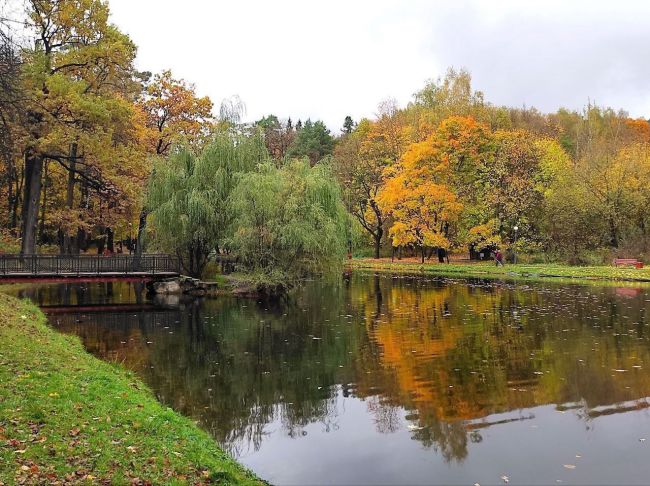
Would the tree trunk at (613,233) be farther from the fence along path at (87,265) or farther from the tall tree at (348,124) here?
the tall tree at (348,124)

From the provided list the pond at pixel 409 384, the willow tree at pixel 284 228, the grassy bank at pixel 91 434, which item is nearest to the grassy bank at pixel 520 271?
the pond at pixel 409 384

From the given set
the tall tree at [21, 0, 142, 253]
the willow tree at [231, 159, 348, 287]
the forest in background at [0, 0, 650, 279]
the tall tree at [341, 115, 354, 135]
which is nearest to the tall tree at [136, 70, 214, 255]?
the forest in background at [0, 0, 650, 279]

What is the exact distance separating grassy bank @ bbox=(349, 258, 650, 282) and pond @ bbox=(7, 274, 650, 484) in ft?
37.3

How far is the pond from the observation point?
7715mm

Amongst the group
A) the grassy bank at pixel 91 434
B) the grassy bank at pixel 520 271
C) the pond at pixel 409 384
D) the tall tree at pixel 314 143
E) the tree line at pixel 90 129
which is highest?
the tall tree at pixel 314 143

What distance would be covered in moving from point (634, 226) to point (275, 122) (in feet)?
190

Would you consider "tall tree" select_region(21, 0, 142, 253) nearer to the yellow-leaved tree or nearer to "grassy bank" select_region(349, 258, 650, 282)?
the yellow-leaved tree

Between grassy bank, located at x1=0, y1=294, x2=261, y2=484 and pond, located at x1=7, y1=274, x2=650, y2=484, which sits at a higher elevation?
grassy bank, located at x1=0, y1=294, x2=261, y2=484

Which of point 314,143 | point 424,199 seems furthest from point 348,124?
point 424,199

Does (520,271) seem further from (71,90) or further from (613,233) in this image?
(71,90)

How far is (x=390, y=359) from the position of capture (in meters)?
13.6

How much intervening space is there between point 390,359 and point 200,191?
17856mm

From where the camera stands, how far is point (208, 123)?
1534 inches

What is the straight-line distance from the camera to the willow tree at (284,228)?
26.0 m
